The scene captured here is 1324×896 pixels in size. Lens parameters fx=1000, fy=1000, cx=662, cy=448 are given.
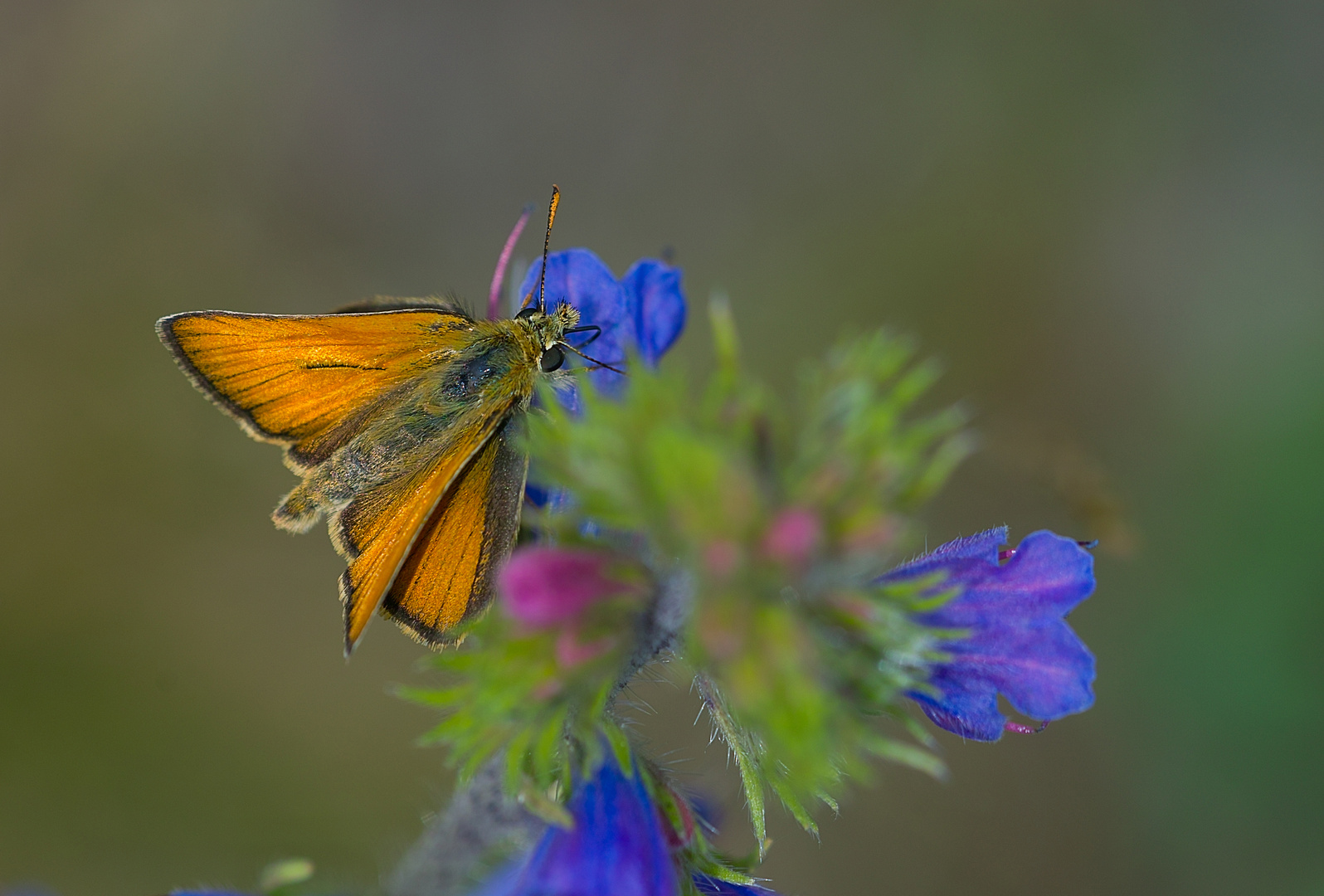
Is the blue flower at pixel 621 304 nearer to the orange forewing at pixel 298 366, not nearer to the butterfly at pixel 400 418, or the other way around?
the butterfly at pixel 400 418

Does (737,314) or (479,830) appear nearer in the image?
(479,830)

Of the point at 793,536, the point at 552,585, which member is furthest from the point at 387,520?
the point at 793,536

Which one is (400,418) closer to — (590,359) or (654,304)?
(590,359)

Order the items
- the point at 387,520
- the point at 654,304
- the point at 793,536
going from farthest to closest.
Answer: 1. the point at 654,304
2. the point at 387,520
3. the point at 793,536

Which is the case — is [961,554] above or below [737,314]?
below

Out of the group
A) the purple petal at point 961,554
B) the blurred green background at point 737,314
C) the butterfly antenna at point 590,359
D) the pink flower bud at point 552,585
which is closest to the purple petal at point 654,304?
the butterfly antenna at point 590,359

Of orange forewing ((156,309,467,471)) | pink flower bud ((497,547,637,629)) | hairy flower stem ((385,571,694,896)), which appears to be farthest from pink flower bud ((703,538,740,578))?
orange forewing ((156,309,467,471))
